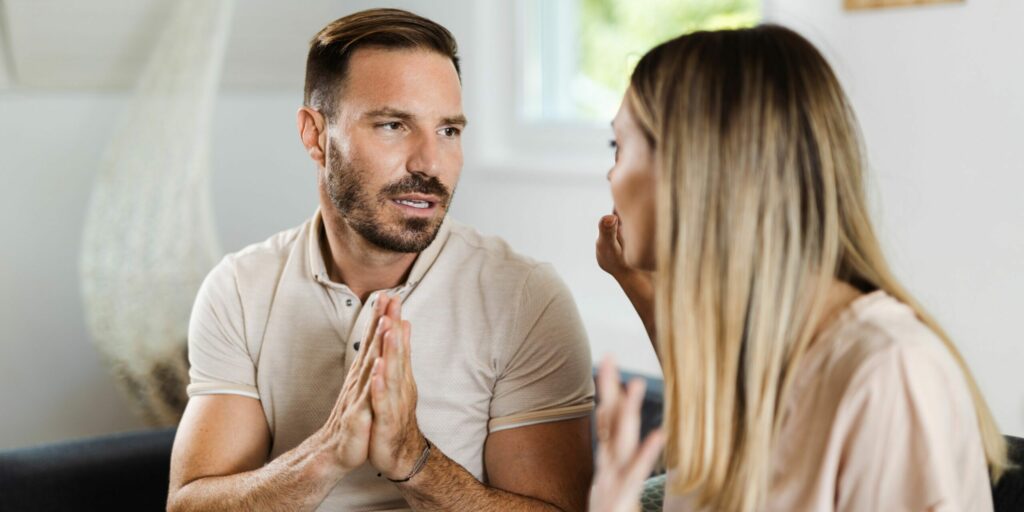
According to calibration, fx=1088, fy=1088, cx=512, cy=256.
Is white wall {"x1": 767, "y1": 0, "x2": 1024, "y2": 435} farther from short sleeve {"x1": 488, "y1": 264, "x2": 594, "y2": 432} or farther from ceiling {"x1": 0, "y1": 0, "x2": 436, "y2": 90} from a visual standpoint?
ceiling {"x1": 0, "y1": 0, "x2": 436, "y2": 90}

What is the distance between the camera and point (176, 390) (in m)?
2.55

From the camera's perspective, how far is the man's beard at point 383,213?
158 centimetres

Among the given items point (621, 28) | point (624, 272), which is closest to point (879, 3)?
point (624, 272)

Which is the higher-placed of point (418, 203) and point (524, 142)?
point (418, 203)

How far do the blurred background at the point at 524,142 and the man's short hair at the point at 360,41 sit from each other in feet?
1.58

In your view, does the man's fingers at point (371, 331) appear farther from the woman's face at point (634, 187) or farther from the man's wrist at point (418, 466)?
the woman's face at point (634, 187)

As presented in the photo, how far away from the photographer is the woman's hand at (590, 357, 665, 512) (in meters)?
1.03

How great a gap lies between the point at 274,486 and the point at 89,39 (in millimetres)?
1550

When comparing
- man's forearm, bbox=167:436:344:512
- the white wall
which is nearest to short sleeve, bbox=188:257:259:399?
man's forearm, bbox=167:436:344:512

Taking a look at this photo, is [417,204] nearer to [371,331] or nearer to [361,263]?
[361,263]

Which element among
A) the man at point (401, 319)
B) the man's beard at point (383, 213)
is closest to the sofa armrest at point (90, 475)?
the man at point (401, 319)

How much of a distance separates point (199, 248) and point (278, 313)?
102 cm

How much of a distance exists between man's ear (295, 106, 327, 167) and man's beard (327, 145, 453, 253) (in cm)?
9

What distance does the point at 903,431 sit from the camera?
1.01m
